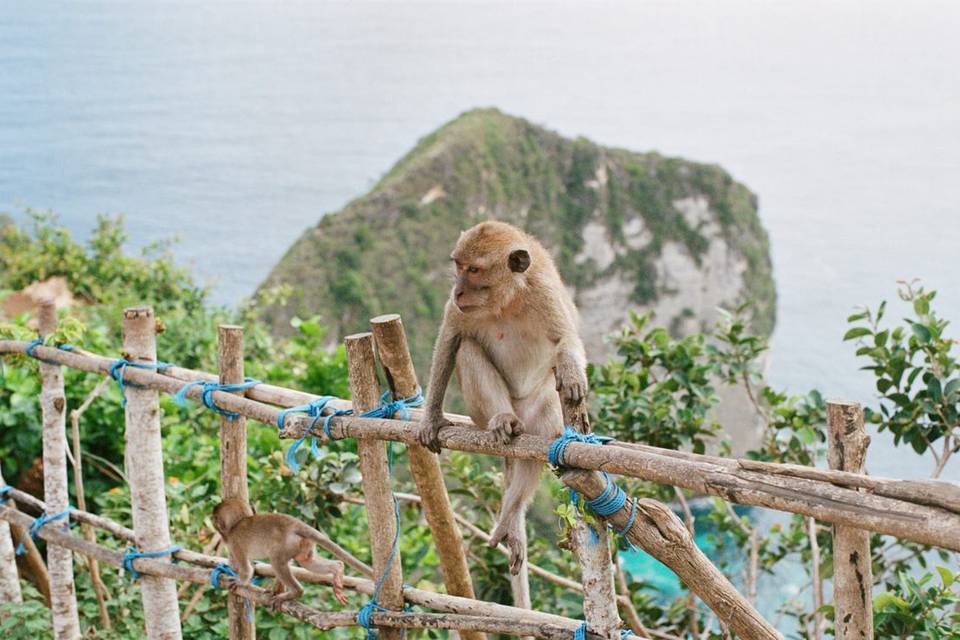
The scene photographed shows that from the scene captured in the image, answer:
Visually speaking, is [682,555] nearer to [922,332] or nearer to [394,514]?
[394,514]

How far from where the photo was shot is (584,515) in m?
2.55

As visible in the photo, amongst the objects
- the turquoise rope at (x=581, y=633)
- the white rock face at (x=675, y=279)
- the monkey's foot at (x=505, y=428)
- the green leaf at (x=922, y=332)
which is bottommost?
the white rock face at (x=675, y=279)

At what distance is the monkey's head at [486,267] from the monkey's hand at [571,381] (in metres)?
0.45

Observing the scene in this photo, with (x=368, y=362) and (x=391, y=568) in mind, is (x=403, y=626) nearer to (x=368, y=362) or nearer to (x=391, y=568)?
(x=391, y=568)

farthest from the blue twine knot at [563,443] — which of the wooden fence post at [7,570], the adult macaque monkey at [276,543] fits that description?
the wooden fence post at [7,570]

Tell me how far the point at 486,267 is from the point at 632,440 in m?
1.95

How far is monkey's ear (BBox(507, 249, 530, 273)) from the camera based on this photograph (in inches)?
125

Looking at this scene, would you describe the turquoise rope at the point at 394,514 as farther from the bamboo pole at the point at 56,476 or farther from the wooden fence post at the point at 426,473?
the bamboo pole at the point at 56,476

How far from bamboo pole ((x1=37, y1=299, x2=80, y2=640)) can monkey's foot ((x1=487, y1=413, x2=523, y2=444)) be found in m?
2.60

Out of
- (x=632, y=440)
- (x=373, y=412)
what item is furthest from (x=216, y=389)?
(x=632, y=440)

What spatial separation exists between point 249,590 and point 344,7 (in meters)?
74.3

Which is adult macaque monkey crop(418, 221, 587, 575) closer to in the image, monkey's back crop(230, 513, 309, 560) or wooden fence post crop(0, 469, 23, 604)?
monkey's back crop(230, 513, 309, 560)

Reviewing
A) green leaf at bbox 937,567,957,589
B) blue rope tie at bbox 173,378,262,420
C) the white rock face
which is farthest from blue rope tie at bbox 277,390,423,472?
the white rock face

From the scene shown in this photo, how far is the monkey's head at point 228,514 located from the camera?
3.83 metres
